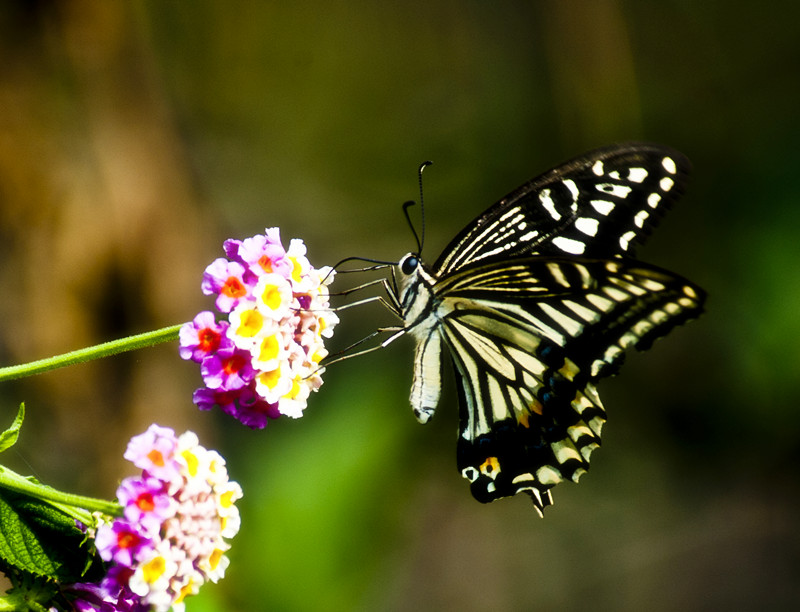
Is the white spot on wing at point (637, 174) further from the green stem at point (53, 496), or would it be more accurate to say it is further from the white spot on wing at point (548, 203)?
the green stem at point (53, 496)

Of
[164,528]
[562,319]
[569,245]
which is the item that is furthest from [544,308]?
[164,528]

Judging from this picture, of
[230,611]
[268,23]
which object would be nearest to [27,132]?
[268,23]

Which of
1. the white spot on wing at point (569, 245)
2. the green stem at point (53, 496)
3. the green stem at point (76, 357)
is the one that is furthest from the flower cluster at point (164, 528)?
the white spot on wing at point (569, 245)

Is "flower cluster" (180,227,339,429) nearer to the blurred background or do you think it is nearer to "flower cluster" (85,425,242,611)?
"flower cluster" (85,425,242,611)

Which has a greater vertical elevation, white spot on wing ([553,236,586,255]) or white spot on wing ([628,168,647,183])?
white spot on wing ([628,168,647,183])

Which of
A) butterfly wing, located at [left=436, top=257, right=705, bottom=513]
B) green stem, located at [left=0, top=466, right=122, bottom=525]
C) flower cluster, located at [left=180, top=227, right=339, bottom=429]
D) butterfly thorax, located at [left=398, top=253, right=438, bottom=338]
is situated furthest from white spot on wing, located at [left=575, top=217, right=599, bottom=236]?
green stem, located at [left=0, top=466, right=122, bottom=525]
